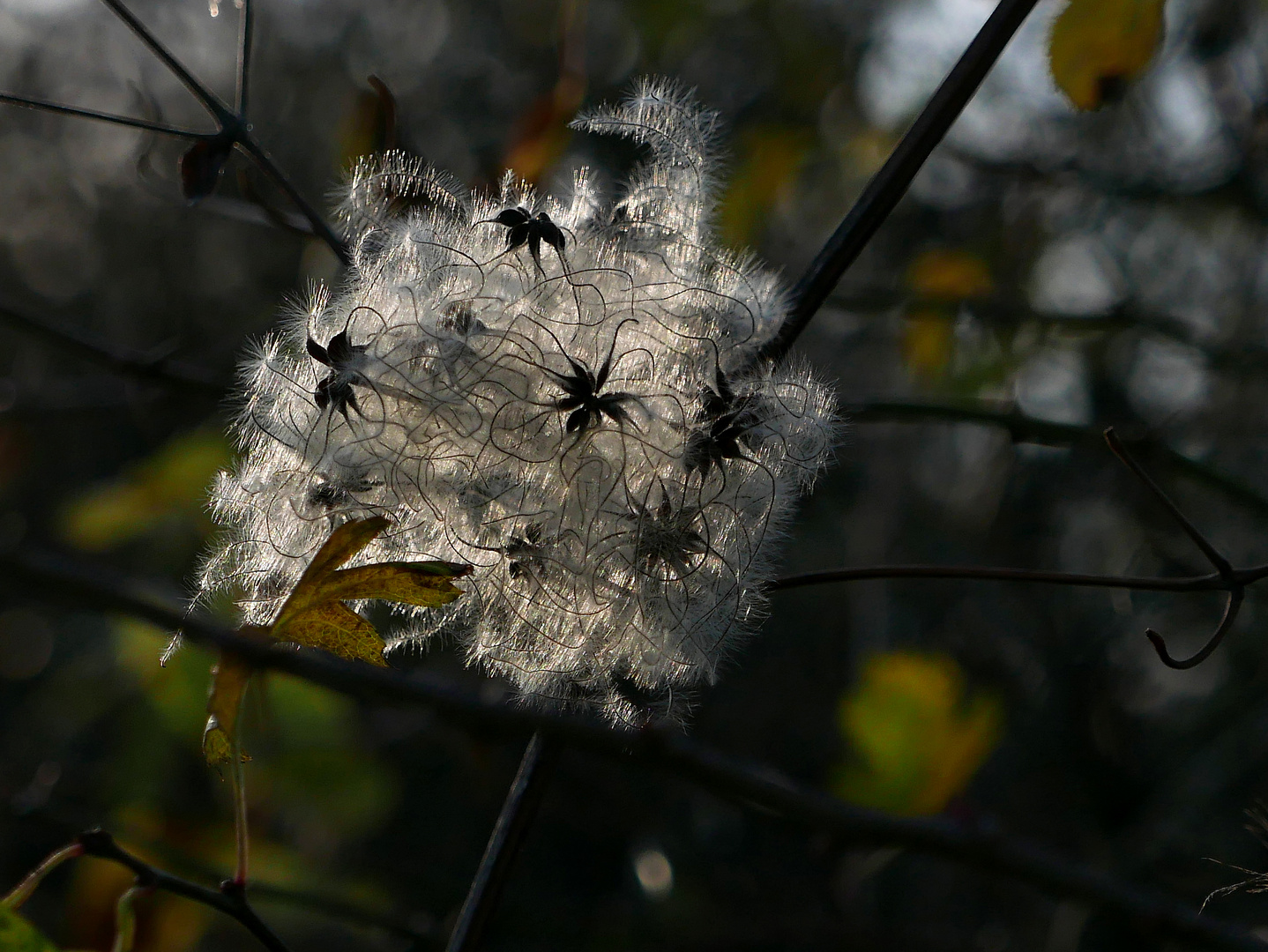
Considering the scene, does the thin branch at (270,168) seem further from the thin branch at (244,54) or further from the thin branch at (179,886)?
the thin branch at (179,886)

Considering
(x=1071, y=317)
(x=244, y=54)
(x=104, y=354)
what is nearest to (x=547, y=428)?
(x=244, y=54)

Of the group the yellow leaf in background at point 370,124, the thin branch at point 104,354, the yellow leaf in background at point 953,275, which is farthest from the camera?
→ the yellow leaf in background at point 953,275

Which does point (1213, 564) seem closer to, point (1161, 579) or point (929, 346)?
point (1161, 579)

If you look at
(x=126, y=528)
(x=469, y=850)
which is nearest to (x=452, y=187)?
(x=126, y=528)

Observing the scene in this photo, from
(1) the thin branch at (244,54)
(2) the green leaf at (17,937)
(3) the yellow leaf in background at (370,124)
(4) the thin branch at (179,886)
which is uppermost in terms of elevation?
(3) the yellow leaf in background at (370,124)

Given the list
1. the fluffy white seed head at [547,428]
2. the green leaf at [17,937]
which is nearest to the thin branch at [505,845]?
the fluffy white seed head at [547,428]

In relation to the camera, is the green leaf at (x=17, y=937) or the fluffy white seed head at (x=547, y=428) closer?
the green leaf at (x=17, y=937)

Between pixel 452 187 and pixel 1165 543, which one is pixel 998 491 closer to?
pixel 1165 543
